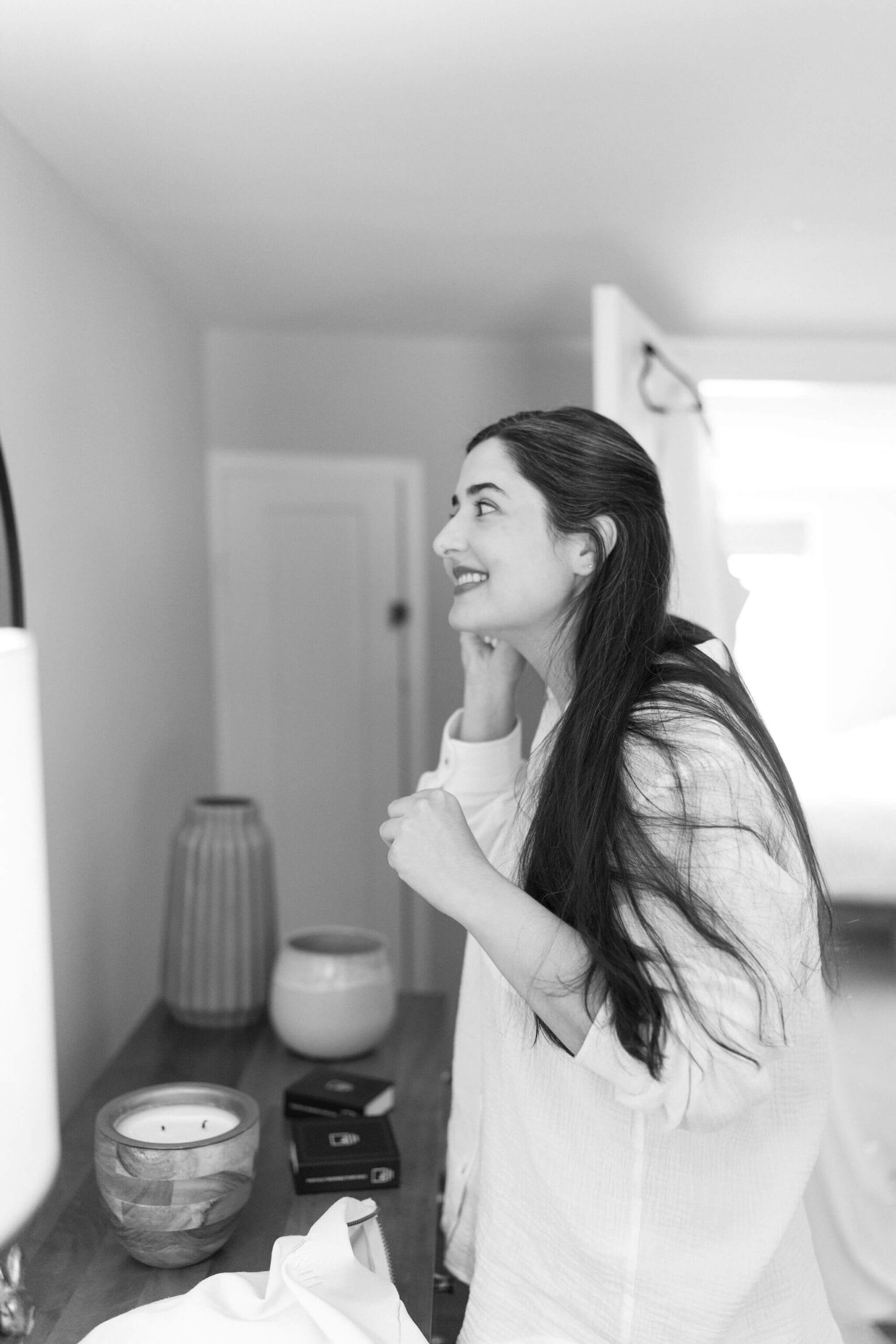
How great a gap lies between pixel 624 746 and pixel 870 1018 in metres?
2.23

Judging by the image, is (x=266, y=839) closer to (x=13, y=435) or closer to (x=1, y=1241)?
(x=13, y=435)

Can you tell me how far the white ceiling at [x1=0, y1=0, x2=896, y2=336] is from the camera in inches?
49.8

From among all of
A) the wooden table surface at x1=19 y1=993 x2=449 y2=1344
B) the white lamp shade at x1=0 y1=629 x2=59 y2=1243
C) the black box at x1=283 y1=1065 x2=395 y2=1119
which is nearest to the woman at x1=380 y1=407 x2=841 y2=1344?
the wooden table surface at x1=19 y1=993 x2=449 y2=1344

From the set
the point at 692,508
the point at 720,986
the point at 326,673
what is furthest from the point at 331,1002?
the point at 326,673

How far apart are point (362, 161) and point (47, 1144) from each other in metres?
1.29

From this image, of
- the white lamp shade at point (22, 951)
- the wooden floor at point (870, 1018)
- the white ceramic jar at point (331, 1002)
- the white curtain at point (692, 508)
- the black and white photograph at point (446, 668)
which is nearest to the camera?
the white lamp shade at point (22, 951)

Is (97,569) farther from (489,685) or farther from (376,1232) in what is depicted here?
(376,1232)

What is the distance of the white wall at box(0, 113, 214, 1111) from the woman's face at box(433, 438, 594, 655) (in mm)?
583

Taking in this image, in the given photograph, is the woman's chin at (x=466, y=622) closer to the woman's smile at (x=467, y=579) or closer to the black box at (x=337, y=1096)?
the woman's smile at (x=467, y=579)

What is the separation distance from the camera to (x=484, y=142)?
62.6 inches

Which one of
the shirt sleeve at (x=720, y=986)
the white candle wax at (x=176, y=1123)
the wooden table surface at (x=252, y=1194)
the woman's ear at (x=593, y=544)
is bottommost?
the wooden table surface at (x=252, y=1194)

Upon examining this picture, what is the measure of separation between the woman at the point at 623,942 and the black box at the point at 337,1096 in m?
0.24

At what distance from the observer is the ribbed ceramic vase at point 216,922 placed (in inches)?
77.7

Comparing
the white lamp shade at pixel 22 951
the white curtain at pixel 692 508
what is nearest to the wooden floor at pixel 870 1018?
the white curtain at pixel 692 508
